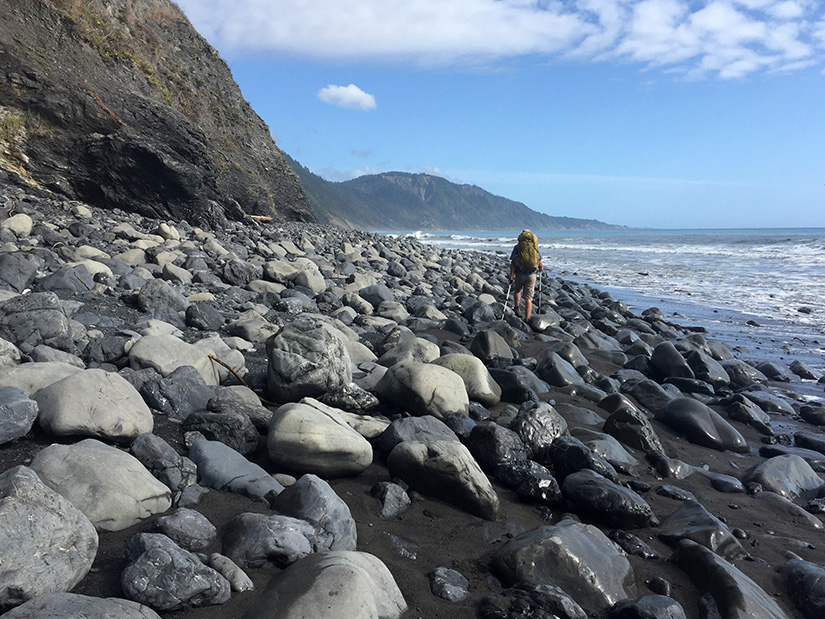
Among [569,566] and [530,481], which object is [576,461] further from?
[569,566]

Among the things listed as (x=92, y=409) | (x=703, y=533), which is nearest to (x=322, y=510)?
(x=92, y=409)

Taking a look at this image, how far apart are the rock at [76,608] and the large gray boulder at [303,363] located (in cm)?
235

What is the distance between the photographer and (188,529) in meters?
2.57

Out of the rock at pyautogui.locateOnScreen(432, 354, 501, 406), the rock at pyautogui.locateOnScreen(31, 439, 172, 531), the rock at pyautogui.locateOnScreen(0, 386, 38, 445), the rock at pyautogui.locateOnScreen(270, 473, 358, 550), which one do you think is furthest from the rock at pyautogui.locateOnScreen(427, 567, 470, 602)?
the rock at pyautogui.locateOnScreen(432, 354, 501, 406)

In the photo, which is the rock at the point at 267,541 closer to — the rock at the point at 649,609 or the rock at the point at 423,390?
the rock at the point at 649,609

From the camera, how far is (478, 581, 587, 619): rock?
2.44 meters

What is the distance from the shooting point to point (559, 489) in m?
3.64

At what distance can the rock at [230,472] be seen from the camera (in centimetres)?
305

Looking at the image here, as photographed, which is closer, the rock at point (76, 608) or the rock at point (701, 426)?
the rock at point (76, 608)

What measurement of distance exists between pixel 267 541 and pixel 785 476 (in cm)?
413

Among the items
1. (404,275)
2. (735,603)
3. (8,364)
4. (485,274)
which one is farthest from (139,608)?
(485,274)

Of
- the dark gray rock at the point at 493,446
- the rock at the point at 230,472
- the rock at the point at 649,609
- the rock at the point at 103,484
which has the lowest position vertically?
the rock at the point at 649,609

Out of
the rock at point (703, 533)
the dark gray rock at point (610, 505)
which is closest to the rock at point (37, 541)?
the dark gray rock at point (610, 505)

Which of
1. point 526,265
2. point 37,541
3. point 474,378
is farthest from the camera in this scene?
point 526,265
